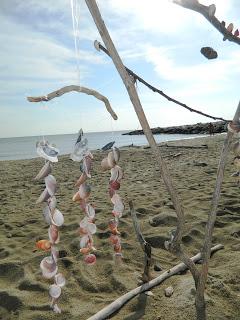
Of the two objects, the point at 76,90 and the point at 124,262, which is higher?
the point at 76,90

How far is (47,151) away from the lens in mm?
1842

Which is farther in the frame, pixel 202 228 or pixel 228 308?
pixel 202 228

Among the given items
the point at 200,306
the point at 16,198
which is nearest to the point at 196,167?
the point at 16,198

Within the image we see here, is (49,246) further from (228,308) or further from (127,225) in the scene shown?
(127,225)

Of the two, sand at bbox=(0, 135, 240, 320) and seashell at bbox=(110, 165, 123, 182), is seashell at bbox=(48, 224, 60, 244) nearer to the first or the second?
seashell at bbox=(110, 165, 123, 182)

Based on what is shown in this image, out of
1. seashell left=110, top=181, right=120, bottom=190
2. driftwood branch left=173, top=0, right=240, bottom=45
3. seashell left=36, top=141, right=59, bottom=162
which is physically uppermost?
driftwood branch left=173, top=0, right=240, bottom=45

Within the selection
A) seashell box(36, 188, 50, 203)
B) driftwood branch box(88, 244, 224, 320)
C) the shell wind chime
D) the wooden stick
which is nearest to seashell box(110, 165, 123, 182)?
the shell wind chime

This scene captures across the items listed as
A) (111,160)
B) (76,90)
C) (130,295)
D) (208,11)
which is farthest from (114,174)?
(130,295)

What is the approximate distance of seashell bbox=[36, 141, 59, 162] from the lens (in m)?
1.82

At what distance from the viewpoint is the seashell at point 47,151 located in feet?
5.98

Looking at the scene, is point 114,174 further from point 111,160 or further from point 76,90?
point 76,90

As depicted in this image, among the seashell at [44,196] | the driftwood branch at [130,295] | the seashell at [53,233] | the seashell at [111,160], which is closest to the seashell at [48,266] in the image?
the seashell at [53,233]

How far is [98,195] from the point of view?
8016 millimetres

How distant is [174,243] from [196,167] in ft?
28.7
